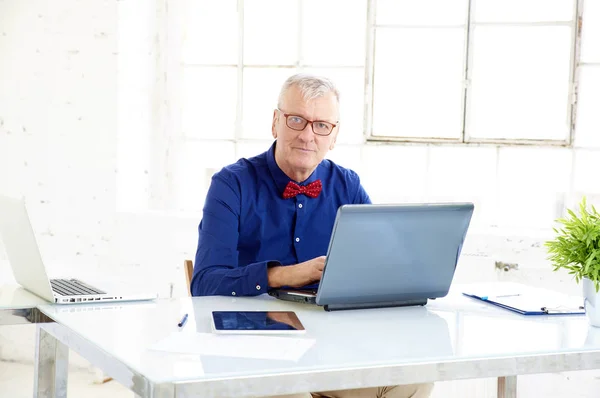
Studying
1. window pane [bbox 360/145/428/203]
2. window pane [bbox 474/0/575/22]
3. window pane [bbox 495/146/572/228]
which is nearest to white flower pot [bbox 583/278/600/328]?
window pane [bbox 495/146/572/228]

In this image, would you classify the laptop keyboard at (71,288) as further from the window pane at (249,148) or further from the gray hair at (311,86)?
the window pane at (249,148)

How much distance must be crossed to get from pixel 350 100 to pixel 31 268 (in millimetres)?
2421

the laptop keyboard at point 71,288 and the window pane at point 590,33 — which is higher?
the window pane at point 590,33

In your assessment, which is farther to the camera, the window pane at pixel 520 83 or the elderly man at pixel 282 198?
the window pane at pixel 520 83

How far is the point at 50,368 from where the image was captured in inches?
91.7

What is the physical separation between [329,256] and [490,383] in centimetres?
192

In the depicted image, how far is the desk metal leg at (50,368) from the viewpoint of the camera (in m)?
2.30

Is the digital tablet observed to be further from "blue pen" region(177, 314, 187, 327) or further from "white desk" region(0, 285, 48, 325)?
"white desk" region(0, 285, 48, 325)

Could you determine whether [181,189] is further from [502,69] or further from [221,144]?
[502,69]

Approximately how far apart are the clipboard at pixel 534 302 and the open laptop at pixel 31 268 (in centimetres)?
95

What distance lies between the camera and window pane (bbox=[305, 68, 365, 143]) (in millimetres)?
4340

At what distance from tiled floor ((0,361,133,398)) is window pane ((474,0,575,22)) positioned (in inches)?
98.0

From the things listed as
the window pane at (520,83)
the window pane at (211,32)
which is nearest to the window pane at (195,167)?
the window pane at (211,32)

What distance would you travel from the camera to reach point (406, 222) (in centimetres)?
216
